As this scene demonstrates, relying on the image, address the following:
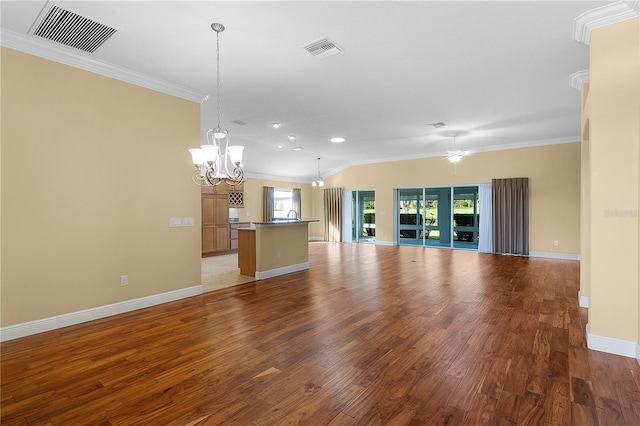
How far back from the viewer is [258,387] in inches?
87.7

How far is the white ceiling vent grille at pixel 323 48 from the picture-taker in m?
3.19

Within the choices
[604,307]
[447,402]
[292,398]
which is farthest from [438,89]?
[292,398]

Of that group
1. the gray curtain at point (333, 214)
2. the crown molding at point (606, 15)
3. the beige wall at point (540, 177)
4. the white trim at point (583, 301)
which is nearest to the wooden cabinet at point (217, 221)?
the gray curtain at point (333, 214)

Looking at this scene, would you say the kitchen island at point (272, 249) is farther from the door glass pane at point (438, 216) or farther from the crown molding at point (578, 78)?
the door glass pane at point (438, 216)

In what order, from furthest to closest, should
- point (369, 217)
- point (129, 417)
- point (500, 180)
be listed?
point (369, 217), point (500, 180), point (129, 417)

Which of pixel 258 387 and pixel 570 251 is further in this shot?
pixel 570 251

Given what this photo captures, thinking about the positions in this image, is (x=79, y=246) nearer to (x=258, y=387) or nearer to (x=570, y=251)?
(x=258, y=387)

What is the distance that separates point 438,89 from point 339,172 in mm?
7814

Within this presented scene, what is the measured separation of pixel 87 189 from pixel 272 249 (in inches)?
126

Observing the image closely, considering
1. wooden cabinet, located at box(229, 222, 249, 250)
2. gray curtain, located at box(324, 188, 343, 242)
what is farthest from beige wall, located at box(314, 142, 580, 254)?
wooden cabinet, located at box(229, 222, 249, 250)

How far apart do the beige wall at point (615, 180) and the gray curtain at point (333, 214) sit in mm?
9481

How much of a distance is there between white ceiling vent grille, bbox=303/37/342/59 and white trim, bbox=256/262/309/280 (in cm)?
395

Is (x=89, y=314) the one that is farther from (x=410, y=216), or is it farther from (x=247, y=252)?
(x=410, y=216)

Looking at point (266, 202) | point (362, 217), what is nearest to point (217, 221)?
point (266, 202)
